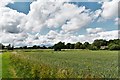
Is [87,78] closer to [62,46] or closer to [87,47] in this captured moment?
[62,46]

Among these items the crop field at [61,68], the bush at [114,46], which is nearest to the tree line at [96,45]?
the bush at [114,46]

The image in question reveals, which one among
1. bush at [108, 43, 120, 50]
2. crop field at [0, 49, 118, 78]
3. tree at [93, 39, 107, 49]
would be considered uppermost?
tree at [93, 39, 107, 49]

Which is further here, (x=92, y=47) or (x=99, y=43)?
(x=92, y=47)

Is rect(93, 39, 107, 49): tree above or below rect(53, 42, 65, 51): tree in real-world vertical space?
above

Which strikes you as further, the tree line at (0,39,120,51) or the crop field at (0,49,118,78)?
the tree line at (0,39,120,51)

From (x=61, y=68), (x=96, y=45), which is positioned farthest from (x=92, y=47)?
(x=61, y=68)

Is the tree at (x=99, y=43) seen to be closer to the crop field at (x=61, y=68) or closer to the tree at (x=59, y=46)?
the tree at (x=59, y=46)

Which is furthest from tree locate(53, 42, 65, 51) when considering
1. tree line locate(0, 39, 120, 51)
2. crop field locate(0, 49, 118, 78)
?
crop field locate(0, 49, 118, 78)

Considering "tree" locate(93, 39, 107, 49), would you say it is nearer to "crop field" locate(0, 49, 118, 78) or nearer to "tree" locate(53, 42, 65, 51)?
"tree" locate(53, 42, 65, 51)

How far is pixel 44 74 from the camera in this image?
47.3ft

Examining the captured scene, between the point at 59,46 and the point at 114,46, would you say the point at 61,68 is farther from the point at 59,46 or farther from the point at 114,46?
the point at 59,46

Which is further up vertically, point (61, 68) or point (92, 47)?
point (92, 47)

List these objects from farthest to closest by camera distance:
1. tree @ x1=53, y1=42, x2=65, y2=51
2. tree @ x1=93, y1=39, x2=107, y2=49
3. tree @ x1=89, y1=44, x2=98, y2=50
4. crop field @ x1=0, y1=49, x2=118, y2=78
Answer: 1. tree @ x1=89, y1=44, x2=98, y2=50
2. tree @ x1=93, y1=39, x2=107, y2=49
3. tree @ x1=53, y1=42, x2=65, y2=51
4. crop field @ x1=0, y1=49, x2=118, y2=78

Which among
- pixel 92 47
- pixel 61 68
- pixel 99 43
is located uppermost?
pixel 99 43
